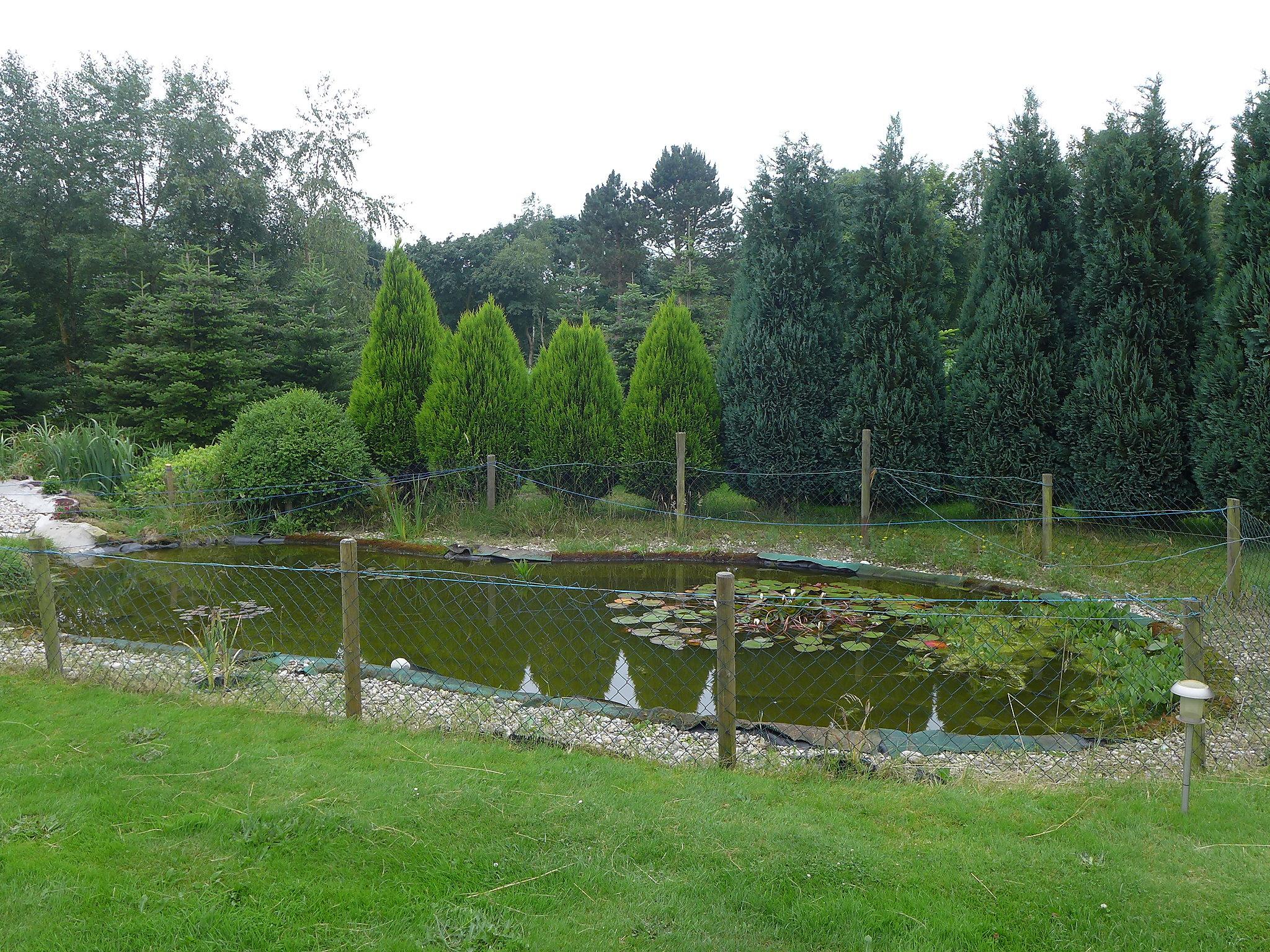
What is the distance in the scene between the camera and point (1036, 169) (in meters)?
9.38

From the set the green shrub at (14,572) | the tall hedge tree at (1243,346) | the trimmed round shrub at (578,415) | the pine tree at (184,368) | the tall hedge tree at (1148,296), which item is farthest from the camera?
the pine tree at (184,368)

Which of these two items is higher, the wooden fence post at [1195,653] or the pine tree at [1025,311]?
the pine tree at [1025,311]

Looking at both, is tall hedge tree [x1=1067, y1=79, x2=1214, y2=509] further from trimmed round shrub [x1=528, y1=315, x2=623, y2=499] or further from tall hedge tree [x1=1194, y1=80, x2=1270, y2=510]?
trimmed round shrub [x1=528, y1=315, x2=623, y2=499]

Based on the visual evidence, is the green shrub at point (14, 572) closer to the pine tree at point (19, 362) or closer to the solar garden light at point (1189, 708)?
the solar garden light at point (1189, 708)

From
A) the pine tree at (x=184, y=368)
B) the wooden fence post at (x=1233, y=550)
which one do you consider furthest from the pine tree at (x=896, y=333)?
the pine tree at (x=184, y=368)

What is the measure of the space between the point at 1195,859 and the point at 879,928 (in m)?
1.21

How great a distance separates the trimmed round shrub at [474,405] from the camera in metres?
10.9

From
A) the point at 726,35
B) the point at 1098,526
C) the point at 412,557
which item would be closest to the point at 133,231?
the point at 412,557

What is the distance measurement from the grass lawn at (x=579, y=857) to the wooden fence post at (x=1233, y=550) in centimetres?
316

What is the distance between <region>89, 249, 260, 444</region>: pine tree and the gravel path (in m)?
10.1

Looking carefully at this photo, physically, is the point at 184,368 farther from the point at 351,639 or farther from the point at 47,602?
the point at 351,639

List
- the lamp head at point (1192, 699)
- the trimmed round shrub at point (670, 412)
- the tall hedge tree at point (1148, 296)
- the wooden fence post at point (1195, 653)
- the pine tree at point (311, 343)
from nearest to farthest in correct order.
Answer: the lamp head at point (1192, 699), the wooden fence post at point (1195, 653), the tall hedge tree at point (1148, 296), the trimmed round shrub at point (670, 412), the pine tree at point (311, 343)

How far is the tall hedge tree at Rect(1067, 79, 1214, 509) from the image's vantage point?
27.9ft

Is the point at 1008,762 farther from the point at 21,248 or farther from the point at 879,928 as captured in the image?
the point at 21,248
